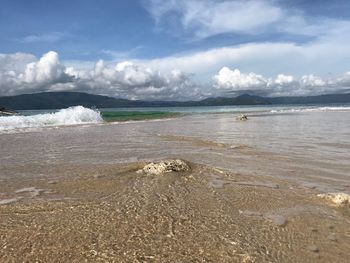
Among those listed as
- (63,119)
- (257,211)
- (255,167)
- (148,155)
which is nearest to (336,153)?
(255,167)

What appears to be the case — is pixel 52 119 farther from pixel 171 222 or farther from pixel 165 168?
pixel 171 222

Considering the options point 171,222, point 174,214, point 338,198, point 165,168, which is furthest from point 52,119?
point 338,198

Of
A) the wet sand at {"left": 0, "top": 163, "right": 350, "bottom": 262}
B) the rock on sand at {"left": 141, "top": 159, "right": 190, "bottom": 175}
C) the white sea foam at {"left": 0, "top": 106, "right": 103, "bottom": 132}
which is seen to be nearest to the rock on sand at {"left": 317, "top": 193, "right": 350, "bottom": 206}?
the wet sand at {"left": 0, "top": 163, "right": 350, "bottom": 262}

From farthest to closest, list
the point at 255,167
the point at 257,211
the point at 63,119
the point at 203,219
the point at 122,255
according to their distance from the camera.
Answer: the point at 63,119
the point at 255,167
the point at 257,211
the point at 203,219
the point at 122,255

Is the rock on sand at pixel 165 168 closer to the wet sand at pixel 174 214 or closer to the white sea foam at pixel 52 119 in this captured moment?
the wet sand at pixel 174 214

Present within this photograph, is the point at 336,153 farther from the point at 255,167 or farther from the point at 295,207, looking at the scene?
the point at 295,207

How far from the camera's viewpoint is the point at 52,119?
145 feet

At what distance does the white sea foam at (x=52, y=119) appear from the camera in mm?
36500

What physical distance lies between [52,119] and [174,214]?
40.9 metres

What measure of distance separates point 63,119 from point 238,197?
135 ft

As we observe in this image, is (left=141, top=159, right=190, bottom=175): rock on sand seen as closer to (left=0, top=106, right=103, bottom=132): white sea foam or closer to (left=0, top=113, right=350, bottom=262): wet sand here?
(left=0, top=113, right=350, bottom=262): wet sand

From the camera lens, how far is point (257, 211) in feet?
22.0

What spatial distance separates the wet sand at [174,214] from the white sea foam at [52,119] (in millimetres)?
27716

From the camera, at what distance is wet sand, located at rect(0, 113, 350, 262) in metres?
4.90
